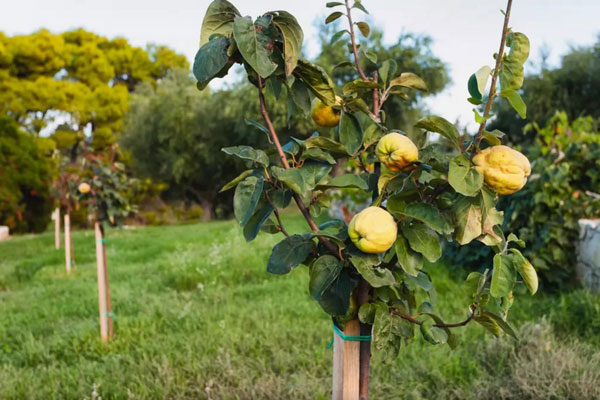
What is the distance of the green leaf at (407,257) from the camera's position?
0.88 m

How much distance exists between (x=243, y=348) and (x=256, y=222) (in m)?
1.89

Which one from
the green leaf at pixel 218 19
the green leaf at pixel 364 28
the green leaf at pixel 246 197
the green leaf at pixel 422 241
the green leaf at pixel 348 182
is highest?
the green leaf at pixel 364 28

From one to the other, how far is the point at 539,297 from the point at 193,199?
13.8 m

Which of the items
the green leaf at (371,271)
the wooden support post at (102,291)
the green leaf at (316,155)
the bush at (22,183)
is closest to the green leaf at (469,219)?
the green leaf at (371,271)

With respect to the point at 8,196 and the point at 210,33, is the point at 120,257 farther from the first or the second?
the point at 210,33

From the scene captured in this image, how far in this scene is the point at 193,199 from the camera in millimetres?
16328

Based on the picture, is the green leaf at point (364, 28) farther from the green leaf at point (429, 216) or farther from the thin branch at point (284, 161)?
the green leaf at point (429, 216)

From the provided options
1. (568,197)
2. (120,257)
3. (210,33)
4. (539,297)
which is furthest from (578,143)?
(120,257)

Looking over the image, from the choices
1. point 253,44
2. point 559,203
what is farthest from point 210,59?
point 559,203

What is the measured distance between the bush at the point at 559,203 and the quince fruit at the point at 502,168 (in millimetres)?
Answer: 3036

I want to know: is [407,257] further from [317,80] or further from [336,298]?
[317,80]

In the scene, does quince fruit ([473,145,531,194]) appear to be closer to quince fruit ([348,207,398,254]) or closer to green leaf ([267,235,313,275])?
quince fruit ([348,207,398,254])

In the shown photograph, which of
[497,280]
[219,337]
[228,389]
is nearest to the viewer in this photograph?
[497,280]

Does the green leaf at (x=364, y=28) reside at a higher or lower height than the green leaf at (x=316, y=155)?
higher
